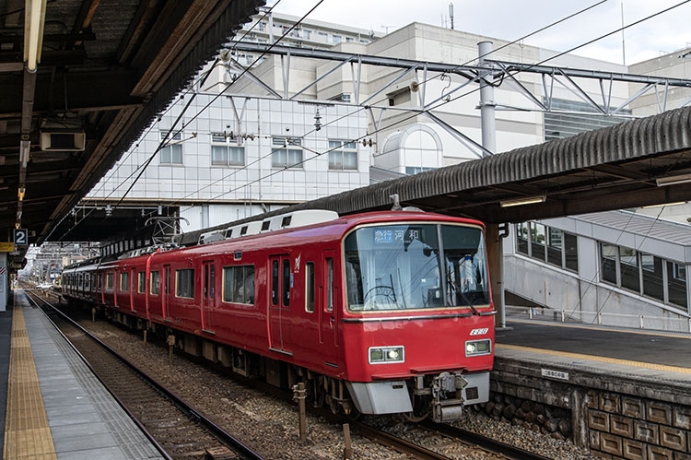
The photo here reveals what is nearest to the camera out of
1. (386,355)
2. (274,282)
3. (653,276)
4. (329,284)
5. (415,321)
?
(386,355)

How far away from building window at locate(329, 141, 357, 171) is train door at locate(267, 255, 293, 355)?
85.4 ft

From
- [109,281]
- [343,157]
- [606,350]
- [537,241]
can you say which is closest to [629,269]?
[537,241]

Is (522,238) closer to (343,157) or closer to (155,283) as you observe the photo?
(155,283)

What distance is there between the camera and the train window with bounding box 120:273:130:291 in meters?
22.4

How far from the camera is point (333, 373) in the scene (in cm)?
821

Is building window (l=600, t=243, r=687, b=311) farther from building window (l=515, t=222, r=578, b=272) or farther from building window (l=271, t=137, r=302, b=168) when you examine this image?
building window (l=271, t=137, r=302, b=168)

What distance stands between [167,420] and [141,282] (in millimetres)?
10924

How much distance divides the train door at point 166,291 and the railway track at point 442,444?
8579 millimetres

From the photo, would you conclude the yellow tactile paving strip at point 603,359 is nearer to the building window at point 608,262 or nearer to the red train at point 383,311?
the red train at point 383,311

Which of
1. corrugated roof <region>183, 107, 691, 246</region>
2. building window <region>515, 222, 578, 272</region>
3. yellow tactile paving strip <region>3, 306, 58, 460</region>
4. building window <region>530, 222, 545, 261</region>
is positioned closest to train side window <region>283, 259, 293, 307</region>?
corrugated roof <region>183, 107, 691, 246</region>

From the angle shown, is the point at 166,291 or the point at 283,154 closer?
the point at 166,291

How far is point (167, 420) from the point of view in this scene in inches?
Answer: 392

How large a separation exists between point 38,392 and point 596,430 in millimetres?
8197

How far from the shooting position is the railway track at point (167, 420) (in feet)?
26.5
